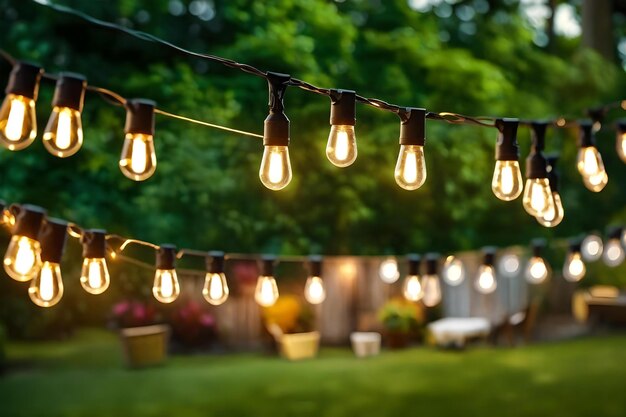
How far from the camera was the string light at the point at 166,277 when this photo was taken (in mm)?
4535

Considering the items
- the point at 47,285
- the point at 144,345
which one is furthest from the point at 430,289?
the point at 144,345

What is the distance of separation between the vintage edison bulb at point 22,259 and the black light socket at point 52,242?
0.19 ft

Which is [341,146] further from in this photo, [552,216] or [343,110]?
[552,216]

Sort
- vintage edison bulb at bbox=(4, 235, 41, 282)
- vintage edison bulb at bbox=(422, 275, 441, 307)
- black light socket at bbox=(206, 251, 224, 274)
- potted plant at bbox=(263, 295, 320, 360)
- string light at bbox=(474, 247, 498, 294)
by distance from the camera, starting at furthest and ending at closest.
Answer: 1. potted plant at bbox=(263, 295, 320, 360)
2. string light at bbox=(474, 247, 498, 294)
3. vintage edison bulb at bbox=(422, 275, 441, 307)
4. black light socket at bbox=(206, 251, 224, 274)
5. vintage edison bulb at bbox=(4, 235, 41, 282)

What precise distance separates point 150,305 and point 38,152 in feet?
10.7

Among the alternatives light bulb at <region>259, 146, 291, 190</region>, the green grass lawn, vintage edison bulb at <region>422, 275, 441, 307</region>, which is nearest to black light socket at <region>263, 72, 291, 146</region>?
light bulb at <region>259, 146, 291, 190</region>

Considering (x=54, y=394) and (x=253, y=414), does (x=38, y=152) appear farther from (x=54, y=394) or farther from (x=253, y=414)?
(x=253, y=414)

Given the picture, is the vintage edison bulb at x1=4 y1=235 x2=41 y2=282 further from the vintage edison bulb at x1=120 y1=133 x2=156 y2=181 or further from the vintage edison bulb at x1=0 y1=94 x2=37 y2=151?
the vintage edison bulb at x1=0 y1=94 x2=37 y2=151

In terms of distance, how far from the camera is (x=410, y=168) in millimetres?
3281

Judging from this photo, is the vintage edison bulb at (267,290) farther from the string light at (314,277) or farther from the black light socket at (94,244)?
the black light socket at (94,244)

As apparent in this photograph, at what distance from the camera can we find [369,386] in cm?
981

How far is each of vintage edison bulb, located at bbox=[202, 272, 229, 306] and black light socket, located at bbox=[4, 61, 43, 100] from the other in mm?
2481

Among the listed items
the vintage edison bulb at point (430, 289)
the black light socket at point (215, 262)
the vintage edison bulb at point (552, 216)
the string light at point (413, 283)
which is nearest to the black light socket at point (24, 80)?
the black light socket at point (215, 262)

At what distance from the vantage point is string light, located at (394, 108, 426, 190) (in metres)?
3.28
